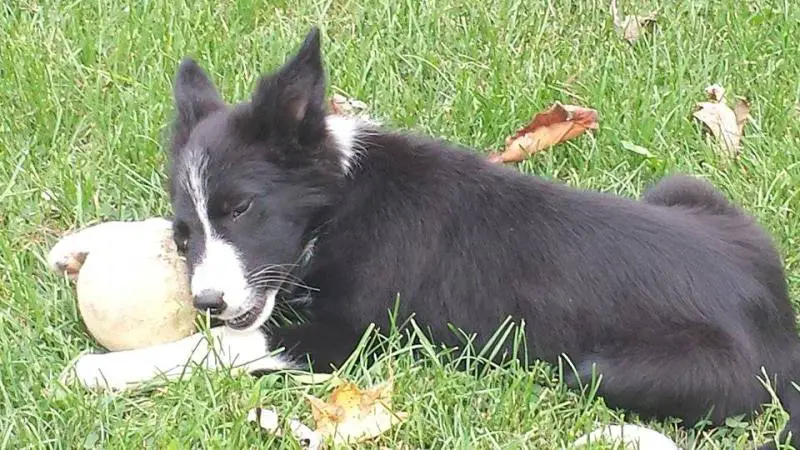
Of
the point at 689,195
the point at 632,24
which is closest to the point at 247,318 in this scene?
the point at 689,195

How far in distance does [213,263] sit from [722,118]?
8.54 ft

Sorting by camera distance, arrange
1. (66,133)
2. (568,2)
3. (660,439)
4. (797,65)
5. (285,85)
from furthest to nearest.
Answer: (568,2) < (797,65) < (66,133) < (285,85) < (660,439)

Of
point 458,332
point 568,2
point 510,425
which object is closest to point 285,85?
point 458,332

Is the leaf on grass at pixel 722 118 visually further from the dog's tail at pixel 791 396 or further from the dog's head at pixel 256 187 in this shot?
the dog's head at pixel 256 187

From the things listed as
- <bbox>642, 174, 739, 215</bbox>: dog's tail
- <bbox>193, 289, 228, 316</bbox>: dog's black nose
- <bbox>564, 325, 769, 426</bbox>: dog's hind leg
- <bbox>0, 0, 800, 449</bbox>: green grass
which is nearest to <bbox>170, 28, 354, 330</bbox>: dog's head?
<bbox>193, 289, 228, 316</bbox>: dog's black nose

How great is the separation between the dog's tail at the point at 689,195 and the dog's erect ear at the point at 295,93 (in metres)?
1.43

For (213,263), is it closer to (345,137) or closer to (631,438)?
(345,137)

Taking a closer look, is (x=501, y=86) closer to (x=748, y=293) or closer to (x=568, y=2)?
(x=568, y=2)

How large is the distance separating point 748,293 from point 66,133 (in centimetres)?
297

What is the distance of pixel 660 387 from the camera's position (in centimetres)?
361

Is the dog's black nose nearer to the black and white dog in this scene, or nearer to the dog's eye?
the black and white dog

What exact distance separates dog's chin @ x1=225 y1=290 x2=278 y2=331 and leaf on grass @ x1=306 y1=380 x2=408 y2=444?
35 cm

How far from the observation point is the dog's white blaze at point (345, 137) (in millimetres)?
4039

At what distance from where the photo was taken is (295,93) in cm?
385
